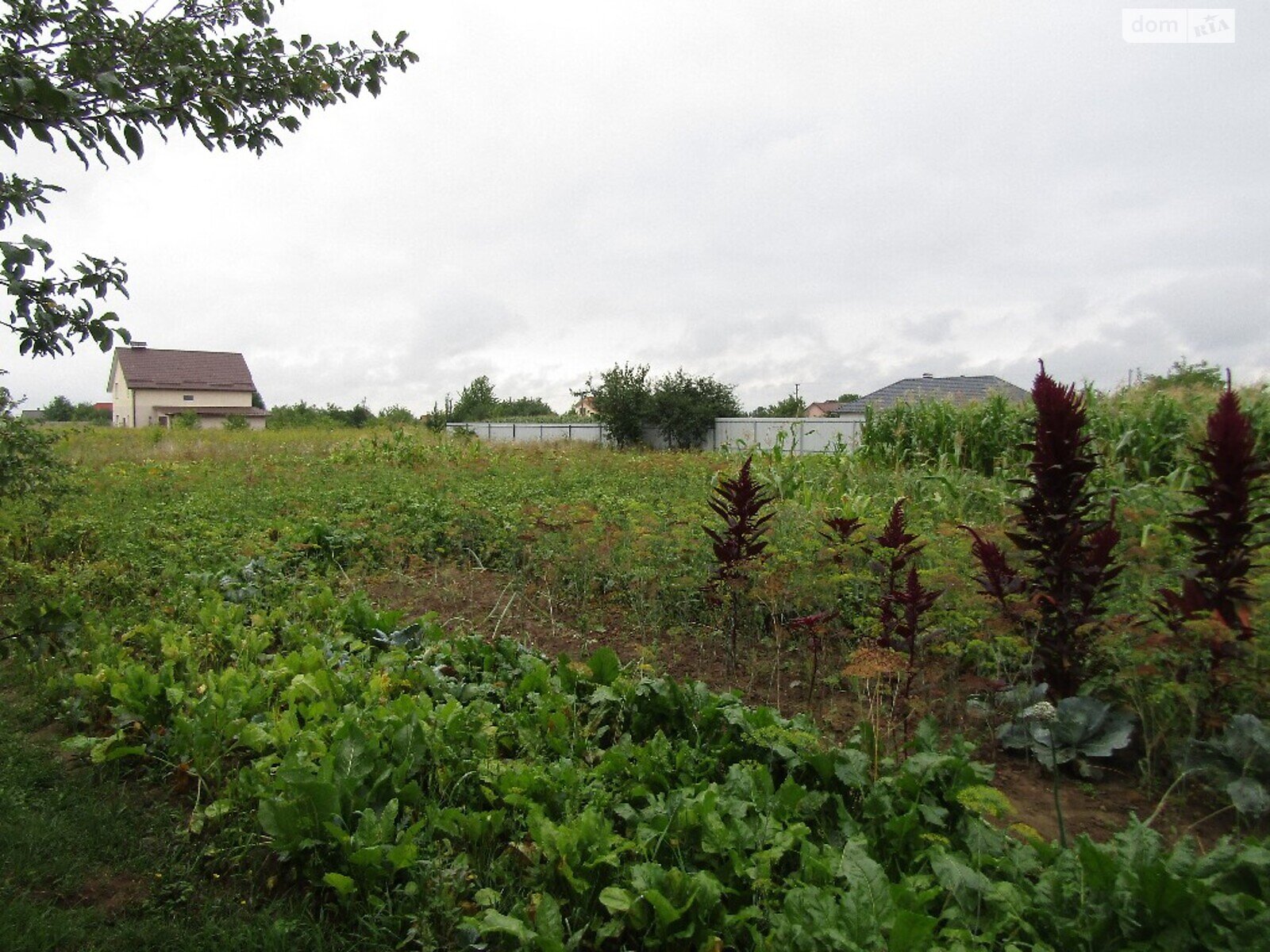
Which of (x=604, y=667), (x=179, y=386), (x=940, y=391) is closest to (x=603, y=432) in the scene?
(x=940, y=391)

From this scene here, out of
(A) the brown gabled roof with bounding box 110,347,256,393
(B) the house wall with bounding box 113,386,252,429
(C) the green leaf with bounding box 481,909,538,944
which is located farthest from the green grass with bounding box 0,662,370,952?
(A) the brown gabled roof with bounding box 110,347,256,393

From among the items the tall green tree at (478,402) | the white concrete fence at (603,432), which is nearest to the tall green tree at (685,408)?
the white concrete fence at (603,432)

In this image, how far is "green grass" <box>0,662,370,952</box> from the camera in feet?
6.63

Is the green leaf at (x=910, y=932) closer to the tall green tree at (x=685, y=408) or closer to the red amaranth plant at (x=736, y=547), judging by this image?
the red amaranth plant at (x=736, y=547)

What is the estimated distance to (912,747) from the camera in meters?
2.46

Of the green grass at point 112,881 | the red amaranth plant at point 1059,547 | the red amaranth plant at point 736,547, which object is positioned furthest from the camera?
the red amaranth plant at point 736,547

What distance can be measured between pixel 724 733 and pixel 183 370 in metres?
50.7

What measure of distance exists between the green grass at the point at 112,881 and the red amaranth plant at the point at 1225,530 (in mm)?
2727

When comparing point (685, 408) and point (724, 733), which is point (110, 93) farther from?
point (685, 408)

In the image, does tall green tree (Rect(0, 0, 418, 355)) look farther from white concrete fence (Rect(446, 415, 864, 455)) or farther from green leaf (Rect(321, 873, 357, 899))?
white concrete fence (Rect(446, 415, 864, 455))

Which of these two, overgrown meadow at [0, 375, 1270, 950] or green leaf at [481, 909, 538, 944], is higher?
overgrown meadow at [0, 375, 1270, 950]

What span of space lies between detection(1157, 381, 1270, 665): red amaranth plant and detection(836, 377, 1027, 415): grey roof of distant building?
→ 22.6 ft

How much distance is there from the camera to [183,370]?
4475cm

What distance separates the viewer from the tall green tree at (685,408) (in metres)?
28.0
